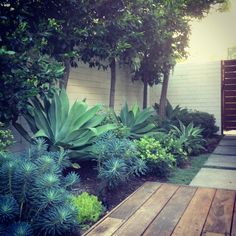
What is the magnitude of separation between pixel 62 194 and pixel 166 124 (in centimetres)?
533

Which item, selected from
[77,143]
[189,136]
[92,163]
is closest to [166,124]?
[189,136]

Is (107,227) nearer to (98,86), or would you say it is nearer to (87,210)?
(87,210)

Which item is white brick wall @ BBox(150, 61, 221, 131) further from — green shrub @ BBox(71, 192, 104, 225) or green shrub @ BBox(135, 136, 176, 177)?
green shrub @ BBox(71, 192, 104, 225)

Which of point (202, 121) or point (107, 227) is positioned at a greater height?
point (202, 121)

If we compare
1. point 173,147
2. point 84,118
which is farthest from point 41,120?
point 173,147

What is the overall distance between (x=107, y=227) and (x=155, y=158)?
6.08 ft

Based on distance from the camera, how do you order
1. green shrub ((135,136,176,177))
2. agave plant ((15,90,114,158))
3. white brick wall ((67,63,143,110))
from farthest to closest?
white brick wall ((67,63,143,110))
green shrub ((135,136,176,177))
agave plant ((15,90,114,158))

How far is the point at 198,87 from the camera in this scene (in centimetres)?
1009

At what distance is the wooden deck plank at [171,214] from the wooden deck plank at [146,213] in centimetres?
5

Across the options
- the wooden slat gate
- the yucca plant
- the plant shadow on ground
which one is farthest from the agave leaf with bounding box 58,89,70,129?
the wooden slat gate

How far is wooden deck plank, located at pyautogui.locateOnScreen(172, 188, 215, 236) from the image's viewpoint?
236cm

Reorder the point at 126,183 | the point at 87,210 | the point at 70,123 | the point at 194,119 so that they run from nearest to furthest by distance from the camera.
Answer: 1. the point at 87,210
2. the point at 126,183
3. the point at 70,123
4. the point at 194,119

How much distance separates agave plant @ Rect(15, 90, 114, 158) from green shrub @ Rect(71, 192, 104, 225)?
100 centimetres

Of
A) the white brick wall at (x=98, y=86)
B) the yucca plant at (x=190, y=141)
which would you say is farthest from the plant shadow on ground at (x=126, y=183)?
the white brick wall at (x=98, y=86)
